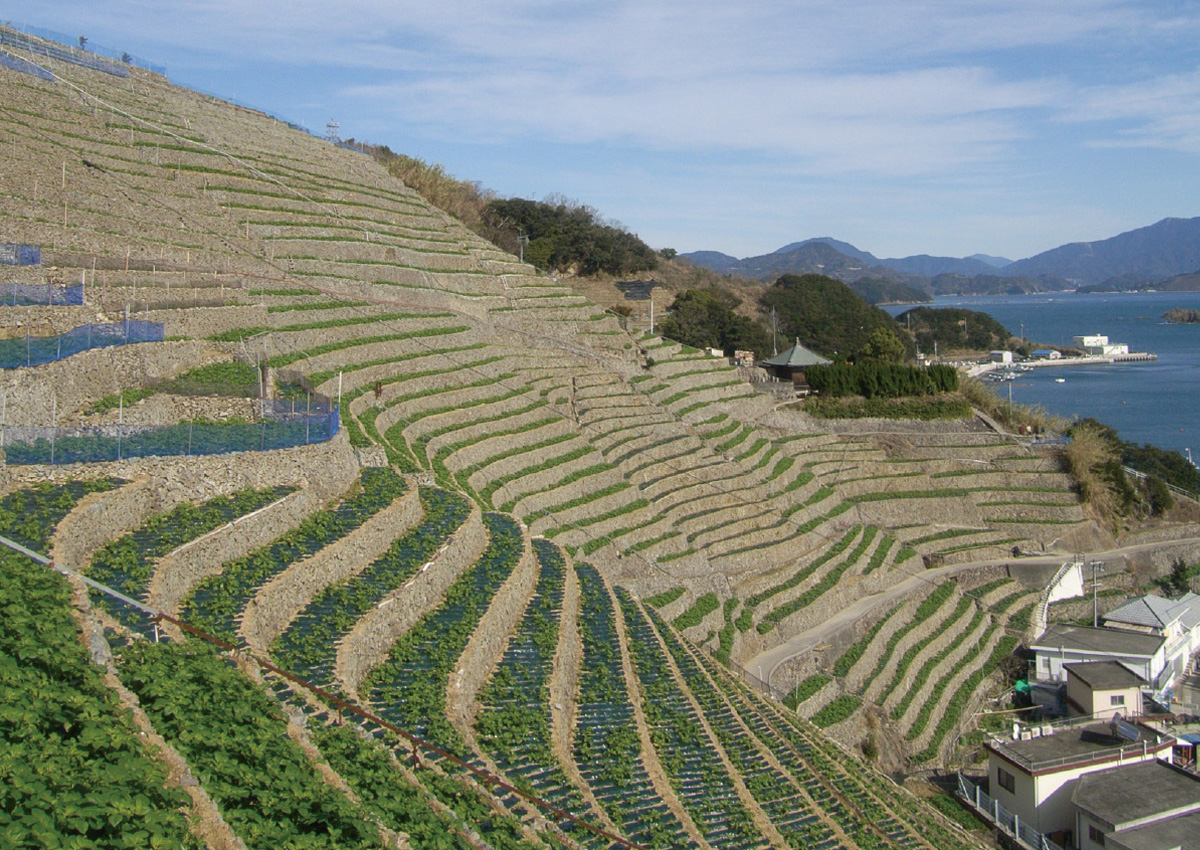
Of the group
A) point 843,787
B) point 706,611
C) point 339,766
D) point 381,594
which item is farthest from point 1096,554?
point 339,766

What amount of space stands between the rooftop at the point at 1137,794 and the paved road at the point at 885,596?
532 cm

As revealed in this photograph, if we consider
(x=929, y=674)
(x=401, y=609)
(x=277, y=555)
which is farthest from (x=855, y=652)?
(x=277, y=555)

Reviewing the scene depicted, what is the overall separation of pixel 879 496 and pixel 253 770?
981 inches

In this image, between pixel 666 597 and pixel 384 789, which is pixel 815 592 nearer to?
pixel 666 597

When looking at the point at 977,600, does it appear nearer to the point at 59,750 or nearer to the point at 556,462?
the point at 556,462

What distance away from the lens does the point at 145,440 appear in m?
12.6

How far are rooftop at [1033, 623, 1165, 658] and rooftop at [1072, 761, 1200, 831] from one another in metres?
5.71

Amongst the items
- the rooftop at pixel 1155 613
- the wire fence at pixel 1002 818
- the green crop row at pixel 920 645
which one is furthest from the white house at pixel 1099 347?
the wire fence at pixel 1002 818

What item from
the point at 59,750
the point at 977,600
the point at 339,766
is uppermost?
the point at 59,750

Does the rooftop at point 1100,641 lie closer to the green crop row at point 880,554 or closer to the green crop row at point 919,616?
the green crop row at point 919,616

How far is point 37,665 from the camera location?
282 inches

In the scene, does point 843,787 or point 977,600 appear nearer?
point 843,787

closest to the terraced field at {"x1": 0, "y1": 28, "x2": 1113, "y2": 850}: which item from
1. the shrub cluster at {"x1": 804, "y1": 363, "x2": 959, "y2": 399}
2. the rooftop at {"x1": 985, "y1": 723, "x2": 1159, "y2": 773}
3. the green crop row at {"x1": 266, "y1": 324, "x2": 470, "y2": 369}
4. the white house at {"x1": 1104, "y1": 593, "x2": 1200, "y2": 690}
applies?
the green crop row at {"x1": 266, "y1": 324, "x2": 470, "y2": 369}

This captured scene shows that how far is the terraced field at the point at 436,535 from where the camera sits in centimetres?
838
